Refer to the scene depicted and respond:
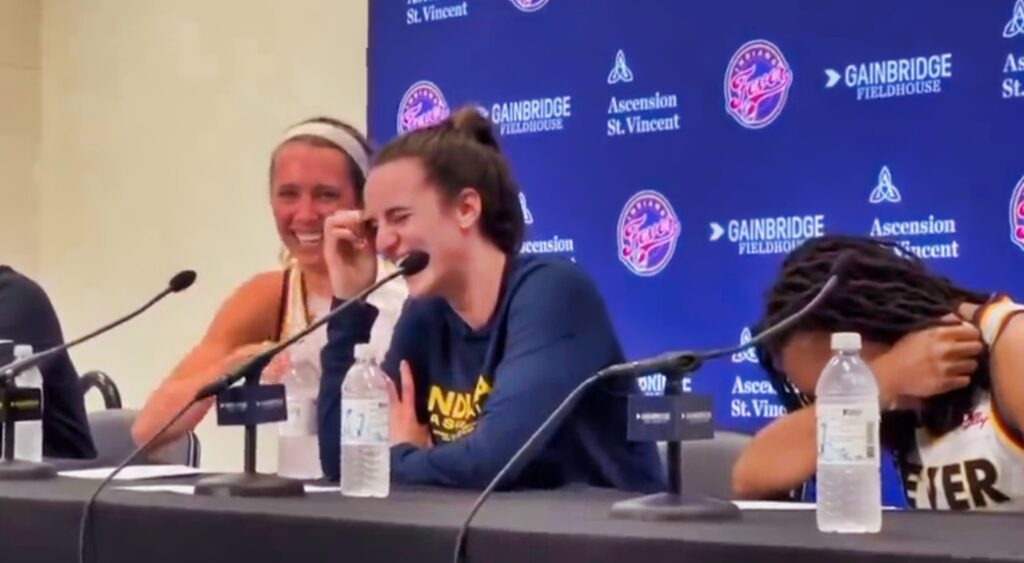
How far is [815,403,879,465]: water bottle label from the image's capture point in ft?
4.23

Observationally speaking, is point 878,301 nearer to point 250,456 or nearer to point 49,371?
point 250,456

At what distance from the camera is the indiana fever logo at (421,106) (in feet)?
12.7

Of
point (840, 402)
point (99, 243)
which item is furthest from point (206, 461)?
point (840, 402)

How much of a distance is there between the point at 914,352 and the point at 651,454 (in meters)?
0.44

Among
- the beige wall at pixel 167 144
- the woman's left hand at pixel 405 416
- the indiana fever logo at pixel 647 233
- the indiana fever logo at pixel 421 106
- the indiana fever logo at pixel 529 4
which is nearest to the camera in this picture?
the woman's left hand at pixel 405 416

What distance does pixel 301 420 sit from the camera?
233 cm

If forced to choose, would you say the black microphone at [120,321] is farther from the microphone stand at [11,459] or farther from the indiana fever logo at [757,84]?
the indiana fever logo at [757,84]

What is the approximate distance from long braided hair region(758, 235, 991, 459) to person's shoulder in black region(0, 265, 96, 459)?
1.34 meters

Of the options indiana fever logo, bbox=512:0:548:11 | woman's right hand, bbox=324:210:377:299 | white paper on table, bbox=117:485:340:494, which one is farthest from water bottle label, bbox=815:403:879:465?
indiana fever logo, bbox=512:0:548:11

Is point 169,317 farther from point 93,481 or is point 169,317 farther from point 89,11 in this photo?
point 93,481

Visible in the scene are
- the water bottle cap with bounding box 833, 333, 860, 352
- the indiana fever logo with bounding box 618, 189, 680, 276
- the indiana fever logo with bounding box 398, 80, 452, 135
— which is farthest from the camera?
the indiana fever logo with bounding box 398, 80, 452, 135

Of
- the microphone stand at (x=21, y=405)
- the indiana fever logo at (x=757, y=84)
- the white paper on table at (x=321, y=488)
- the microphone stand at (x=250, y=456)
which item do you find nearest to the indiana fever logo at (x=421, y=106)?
the indiana fever logo at (x=757, y=84)

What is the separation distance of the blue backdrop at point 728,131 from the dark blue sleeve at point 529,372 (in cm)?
114

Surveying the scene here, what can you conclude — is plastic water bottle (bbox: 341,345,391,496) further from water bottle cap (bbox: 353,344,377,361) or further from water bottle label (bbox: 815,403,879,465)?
water bottle label (bbox: 815,403,879,465)
